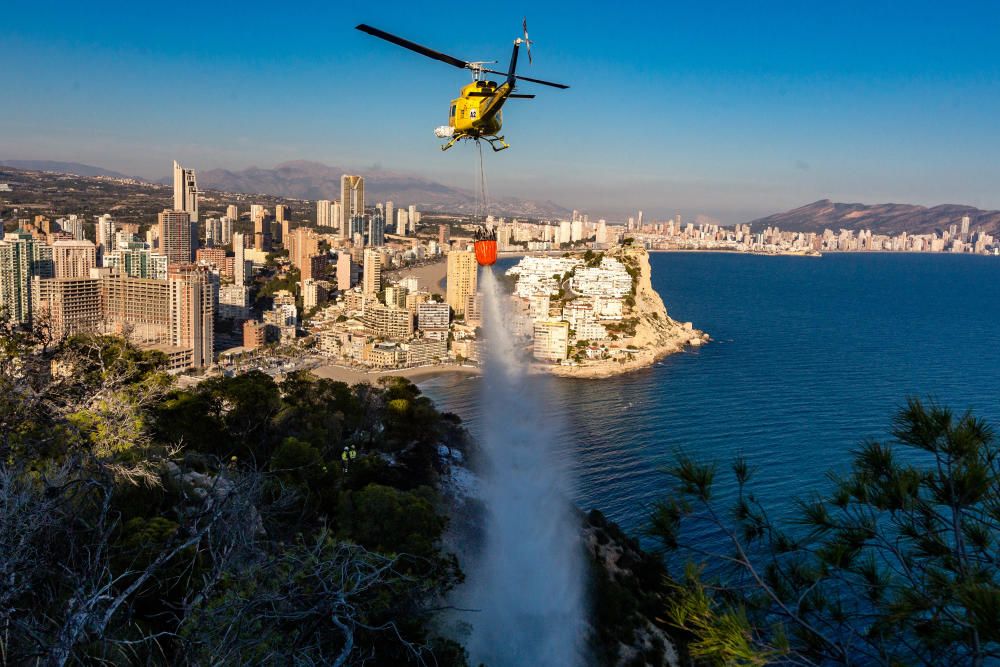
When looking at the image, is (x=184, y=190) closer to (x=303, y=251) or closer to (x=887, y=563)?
(x=303, y=251)

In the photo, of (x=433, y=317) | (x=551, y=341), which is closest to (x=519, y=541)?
(x=551, y=341)

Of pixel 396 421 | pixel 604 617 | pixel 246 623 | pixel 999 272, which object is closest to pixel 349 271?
pixel 396 421

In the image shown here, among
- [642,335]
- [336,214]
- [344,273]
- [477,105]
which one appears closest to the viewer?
[477,105]

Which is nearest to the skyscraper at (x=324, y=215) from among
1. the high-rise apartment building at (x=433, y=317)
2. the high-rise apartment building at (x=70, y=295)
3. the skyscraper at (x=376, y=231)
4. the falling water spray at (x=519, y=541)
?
the skyscraper at (x=376, y=231)

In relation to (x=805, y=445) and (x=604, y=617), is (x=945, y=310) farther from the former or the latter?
(x=604, y=617)

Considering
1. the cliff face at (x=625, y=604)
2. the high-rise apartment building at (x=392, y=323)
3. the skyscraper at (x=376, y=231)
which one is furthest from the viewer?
the skyscraper at (x=376, y=231)

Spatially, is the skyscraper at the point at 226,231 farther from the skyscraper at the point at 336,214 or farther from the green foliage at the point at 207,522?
the green foliage at the point at 207,522

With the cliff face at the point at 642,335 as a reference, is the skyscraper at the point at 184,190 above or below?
above
